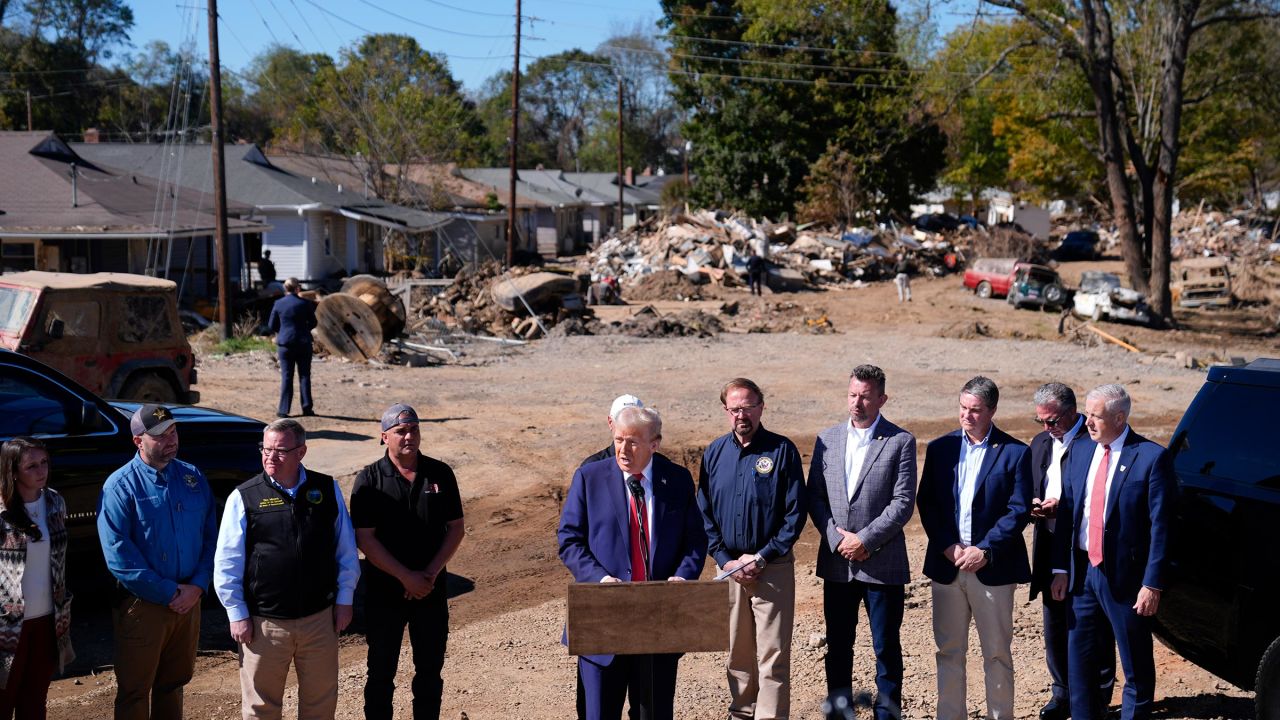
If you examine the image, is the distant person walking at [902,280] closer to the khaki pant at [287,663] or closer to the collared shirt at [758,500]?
the collared shirt at [758,500]

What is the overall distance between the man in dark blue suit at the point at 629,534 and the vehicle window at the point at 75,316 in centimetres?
857

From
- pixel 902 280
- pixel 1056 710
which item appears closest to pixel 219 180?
pixel 1056 710

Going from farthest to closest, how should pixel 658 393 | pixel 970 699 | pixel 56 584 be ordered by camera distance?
pixel 658 393 < pixel 970 699 < pixel 56 584

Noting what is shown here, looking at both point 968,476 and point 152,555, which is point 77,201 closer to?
point 152,555

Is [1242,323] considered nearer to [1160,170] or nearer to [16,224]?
[1160,170]

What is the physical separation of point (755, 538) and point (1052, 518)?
5.90ft

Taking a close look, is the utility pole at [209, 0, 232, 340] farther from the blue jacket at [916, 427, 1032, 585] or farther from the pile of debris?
the blue jacket at [916, 427, 1032, 585]

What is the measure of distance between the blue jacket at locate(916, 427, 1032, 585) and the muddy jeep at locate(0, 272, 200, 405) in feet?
30.8

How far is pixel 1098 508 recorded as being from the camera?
594 cm

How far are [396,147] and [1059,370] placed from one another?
109 ft

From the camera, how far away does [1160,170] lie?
33.8 meters

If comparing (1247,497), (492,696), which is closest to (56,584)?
(492,696)

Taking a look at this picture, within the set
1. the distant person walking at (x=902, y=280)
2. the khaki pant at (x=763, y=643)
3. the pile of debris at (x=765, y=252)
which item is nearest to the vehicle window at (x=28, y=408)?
the khaki pant at (x=763, y=643)

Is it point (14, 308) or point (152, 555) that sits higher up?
point (14, 308)
